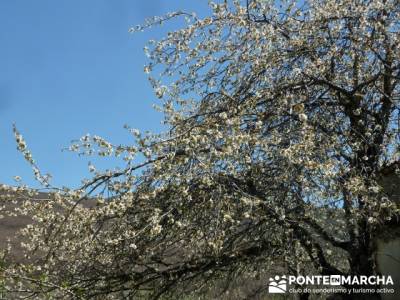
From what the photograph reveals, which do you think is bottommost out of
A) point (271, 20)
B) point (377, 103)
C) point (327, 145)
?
point (327, 145)

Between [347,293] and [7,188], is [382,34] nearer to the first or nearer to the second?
[347,293]

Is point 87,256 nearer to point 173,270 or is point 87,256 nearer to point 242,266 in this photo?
point 173,270

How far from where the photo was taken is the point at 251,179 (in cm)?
772

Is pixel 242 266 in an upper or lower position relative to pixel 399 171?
lower

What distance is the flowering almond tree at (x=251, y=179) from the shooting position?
6.91 m

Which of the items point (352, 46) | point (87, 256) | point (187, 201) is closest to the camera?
point (187, 201)

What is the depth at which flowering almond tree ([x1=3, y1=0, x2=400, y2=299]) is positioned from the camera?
6.91m

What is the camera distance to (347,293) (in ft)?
29.9

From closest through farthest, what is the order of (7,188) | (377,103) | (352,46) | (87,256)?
(7,188), (87,256), (352,46), (377,103)

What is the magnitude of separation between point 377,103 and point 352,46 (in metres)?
1.23

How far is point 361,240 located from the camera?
8.87m

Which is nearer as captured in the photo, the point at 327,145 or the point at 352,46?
Result: the point at 327,145

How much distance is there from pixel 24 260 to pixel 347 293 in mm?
5043

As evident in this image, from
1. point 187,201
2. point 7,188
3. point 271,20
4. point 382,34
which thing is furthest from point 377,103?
point 7,188
